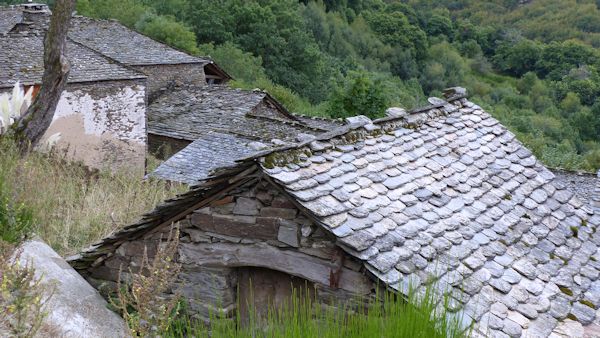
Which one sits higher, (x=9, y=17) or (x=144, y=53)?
(x=9, y=17)

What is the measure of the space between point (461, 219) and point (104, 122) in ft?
48.8

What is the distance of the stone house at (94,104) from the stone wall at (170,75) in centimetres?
543

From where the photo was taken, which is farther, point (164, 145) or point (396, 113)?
point (164, 145)

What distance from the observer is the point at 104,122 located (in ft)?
60.1

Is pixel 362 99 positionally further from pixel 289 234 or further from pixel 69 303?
pixel 69 303

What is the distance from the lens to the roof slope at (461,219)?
4.31m

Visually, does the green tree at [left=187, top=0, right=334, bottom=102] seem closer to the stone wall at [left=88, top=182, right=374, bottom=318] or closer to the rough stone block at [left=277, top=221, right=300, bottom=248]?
the stone wall at [left=88, top=182, right=374, bottom=318]

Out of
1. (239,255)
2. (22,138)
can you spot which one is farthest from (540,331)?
(22,138)

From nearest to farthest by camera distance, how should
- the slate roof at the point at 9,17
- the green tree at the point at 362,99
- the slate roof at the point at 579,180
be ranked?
the slate roof at the point at 579,180
the slate roof at the point at 9,17
the green tree at the point at 362,99

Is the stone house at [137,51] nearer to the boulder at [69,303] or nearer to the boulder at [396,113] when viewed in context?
the boulder at [396,113]

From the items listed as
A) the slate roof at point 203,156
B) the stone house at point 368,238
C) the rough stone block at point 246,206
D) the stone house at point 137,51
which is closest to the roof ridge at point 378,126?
the stone house at point 368,238

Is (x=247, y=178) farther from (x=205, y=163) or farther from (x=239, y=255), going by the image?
(x=205, y=163)

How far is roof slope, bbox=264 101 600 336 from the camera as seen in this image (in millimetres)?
4309

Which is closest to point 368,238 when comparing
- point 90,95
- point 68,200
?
point 68,200
